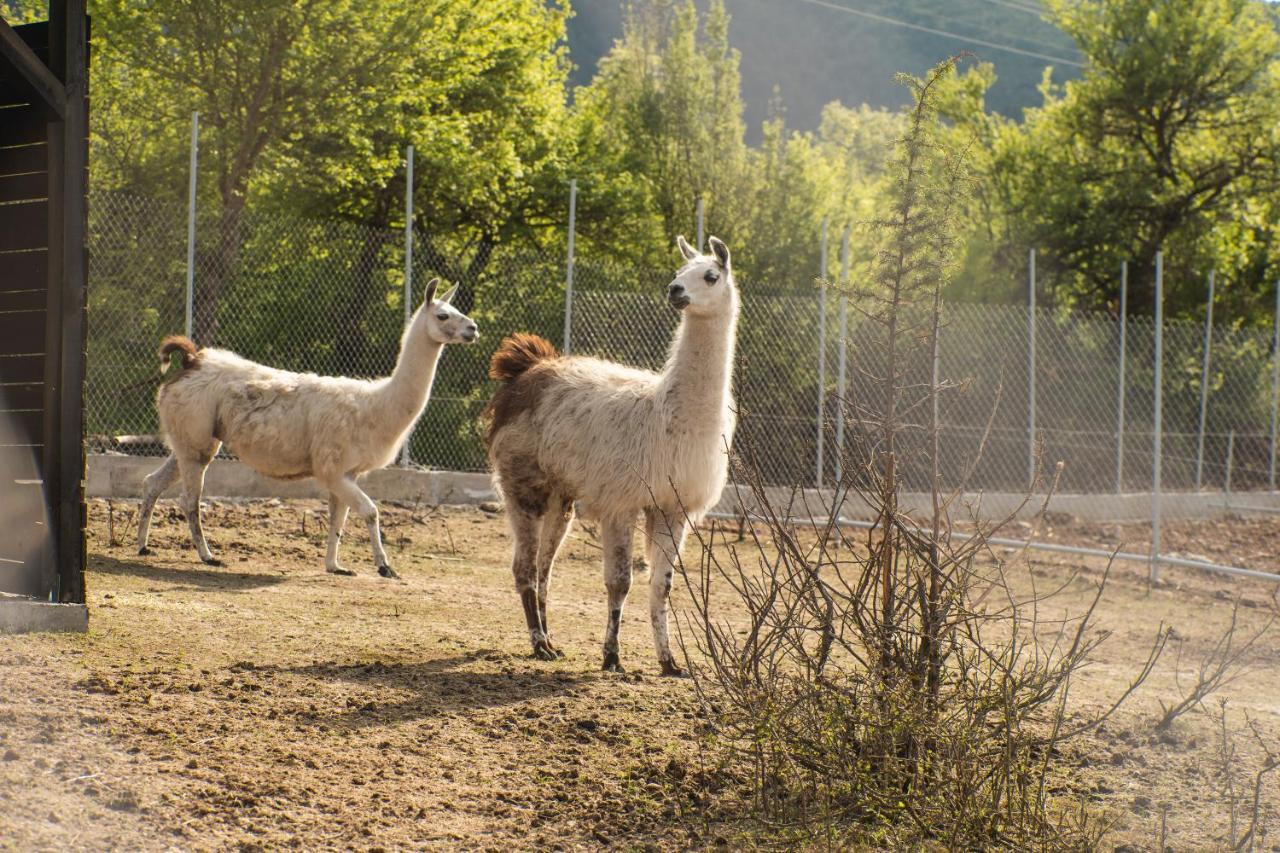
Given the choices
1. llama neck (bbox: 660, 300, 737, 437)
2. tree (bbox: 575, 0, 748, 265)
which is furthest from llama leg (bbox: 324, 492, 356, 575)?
tree (bbox: 575, 0, 748, 265)

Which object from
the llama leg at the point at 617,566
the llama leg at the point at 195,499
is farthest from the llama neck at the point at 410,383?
the llama leg at the point at 617,566

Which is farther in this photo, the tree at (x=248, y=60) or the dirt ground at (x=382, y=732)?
the tree at (x=248, y=60)

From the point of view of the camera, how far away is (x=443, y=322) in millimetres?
9242

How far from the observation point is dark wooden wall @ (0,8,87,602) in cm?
550

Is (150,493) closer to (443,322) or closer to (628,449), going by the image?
(443,322)

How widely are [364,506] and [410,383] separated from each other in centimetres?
93

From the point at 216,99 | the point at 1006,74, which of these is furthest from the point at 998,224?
the point at 1006,74

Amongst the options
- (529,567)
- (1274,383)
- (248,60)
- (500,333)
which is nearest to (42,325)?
(529,567)

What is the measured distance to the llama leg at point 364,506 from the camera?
8.88m

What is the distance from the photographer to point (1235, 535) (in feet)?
49.4

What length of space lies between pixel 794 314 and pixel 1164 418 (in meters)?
7.73

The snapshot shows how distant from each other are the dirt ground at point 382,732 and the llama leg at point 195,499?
2.04 ft

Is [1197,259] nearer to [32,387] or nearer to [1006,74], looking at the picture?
[32,387]

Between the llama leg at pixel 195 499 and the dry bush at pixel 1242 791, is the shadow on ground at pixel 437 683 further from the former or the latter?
the llama leg at pixel 195 499
